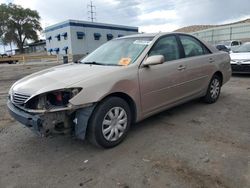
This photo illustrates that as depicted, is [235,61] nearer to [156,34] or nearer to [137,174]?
[156,34]

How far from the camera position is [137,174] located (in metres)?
2.81

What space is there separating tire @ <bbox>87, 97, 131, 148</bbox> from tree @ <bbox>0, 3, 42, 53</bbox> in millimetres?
59356

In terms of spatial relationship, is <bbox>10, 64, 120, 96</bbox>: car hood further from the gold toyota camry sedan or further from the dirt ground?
the dirt ground

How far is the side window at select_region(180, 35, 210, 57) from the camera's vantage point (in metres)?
4.69

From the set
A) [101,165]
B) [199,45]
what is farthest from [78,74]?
[199,45]

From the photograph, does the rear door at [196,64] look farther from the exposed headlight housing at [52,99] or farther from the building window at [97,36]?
the building window at [97,36]

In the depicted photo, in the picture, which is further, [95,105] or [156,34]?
[156,34]

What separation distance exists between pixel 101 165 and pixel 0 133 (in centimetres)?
221

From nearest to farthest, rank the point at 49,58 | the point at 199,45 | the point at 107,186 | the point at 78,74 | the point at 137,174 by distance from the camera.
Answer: the point at 107,186
the point at 137,174
the point at 78,74
the point at 199,45
the point at 49,58

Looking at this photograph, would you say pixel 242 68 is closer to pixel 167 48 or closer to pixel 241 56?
pixel 241 56

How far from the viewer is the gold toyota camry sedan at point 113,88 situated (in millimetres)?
3018

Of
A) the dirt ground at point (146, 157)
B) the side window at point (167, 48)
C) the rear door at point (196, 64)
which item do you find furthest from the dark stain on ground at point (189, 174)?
the rear door at point (196, 64)

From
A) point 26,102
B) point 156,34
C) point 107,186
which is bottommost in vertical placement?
point 107,186

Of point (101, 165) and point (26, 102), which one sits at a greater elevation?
point (26, 102)
